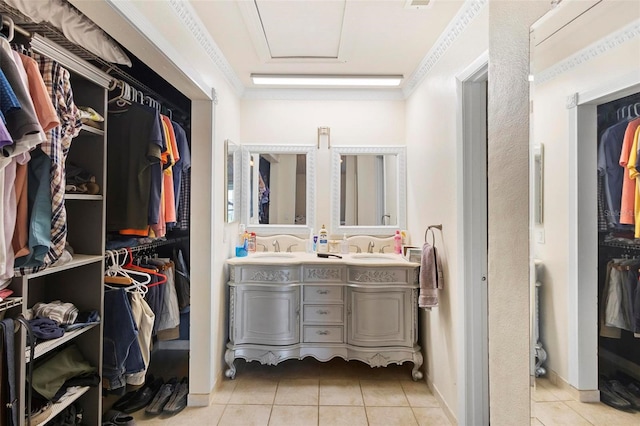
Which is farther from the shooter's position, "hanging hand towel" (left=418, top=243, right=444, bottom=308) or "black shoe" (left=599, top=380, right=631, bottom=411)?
"hanging hand towel" (left=418, top=243, right=444, bottom=308)

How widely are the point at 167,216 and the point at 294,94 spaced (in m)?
1.73

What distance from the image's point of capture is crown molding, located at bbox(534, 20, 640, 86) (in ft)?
2.12

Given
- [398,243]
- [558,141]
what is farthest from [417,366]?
[558,141]

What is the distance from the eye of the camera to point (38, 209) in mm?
1317

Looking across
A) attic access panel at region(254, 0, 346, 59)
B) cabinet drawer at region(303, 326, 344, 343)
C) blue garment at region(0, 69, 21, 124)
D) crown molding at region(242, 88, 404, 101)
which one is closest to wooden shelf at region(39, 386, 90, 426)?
blue garment at region(0, 69, 21, 124)

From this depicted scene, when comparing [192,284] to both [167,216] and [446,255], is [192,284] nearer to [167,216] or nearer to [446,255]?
[167,216]

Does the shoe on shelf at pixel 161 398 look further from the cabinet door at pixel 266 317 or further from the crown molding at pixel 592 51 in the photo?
the crown molding at pixel 592 51

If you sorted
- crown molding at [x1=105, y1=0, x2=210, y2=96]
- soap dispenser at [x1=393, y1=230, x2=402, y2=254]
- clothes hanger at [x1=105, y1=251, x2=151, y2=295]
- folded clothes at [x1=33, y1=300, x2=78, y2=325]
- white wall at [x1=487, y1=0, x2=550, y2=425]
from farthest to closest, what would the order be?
1. soap dispenser at [x1=393, y1=230, x2=402, y2=254]
2. clothes hanger at [x1=105, y1=251, x2=151, y2=295]
3. folded clothes at [x1=33, y1=300, x2=78, y2=325]
4. crown molding at [x1=105, y1=0, x2=210, y2=96]
5. white wall at [x1=487, y1=0, x2=550, y2=425]

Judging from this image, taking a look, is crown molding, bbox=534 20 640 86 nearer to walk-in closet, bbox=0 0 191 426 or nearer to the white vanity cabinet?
walk-in closet, bbox=0 0 191 426

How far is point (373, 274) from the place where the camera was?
2.62m

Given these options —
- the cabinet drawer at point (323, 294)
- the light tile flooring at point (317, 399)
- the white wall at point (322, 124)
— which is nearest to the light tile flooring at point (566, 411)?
the light tile flooring at point (317, 399)

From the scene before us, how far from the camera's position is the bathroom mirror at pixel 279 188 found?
321cm

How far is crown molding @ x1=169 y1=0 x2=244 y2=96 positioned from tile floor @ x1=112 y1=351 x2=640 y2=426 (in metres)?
2.49

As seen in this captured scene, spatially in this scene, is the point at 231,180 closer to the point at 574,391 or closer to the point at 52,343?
the point at 52,343
